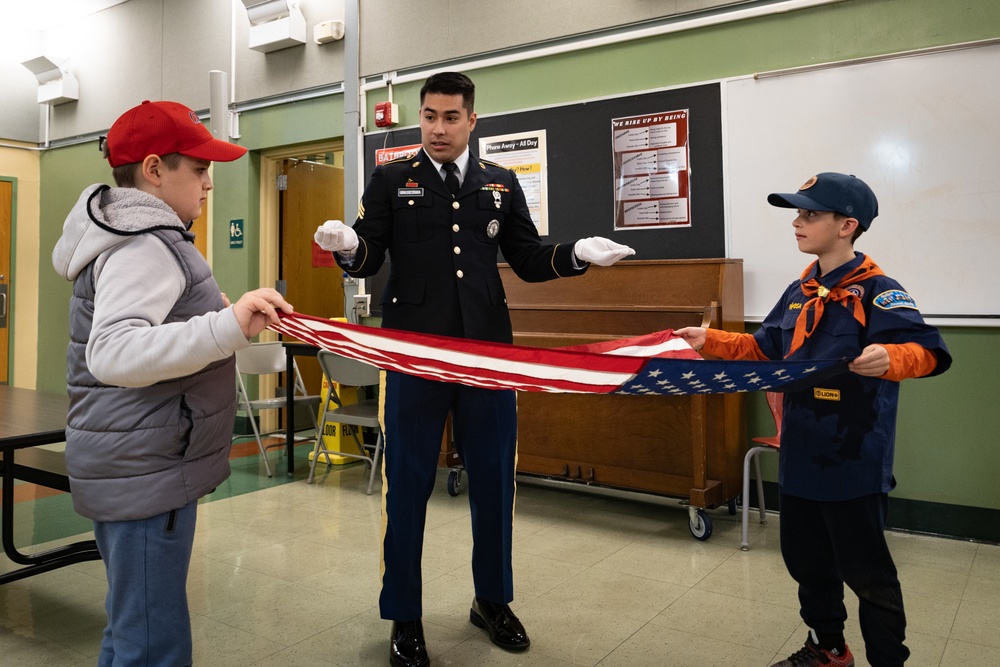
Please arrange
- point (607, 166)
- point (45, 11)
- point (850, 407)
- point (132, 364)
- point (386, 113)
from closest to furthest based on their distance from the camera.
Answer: point (132, 364), point (850, 407), point (607, 166), point (386, 113), point (45, 11)

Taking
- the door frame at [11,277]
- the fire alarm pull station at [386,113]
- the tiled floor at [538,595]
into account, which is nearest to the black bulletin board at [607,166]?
the fire alarm pull station at [386,113]

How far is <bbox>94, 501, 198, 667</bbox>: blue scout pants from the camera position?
4.46 feet

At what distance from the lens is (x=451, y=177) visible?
2.46m

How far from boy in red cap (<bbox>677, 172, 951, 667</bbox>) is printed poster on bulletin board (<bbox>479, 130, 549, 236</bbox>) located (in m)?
2.73

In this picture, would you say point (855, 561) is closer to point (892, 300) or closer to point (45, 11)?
point (892, 300)

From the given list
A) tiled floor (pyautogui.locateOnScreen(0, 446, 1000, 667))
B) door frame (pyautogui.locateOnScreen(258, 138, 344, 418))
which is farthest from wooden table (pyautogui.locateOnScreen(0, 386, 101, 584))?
door frame (pyautogui.locateOnScreen(258, 138, 344, 418))

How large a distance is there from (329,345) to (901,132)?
3.08m

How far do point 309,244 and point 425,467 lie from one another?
15.5 ft

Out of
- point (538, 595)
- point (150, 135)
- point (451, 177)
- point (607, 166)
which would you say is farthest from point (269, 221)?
point (150, 135)

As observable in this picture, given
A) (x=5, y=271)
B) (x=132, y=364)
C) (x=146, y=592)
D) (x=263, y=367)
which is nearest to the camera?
(x=132, y=364)

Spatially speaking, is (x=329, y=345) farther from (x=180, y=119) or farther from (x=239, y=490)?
(x=239, y=490)

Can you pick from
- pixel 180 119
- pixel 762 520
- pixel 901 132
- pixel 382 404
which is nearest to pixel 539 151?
pixel 901 132

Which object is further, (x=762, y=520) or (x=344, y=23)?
(x=344, y=23)

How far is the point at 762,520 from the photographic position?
12.8 ft
